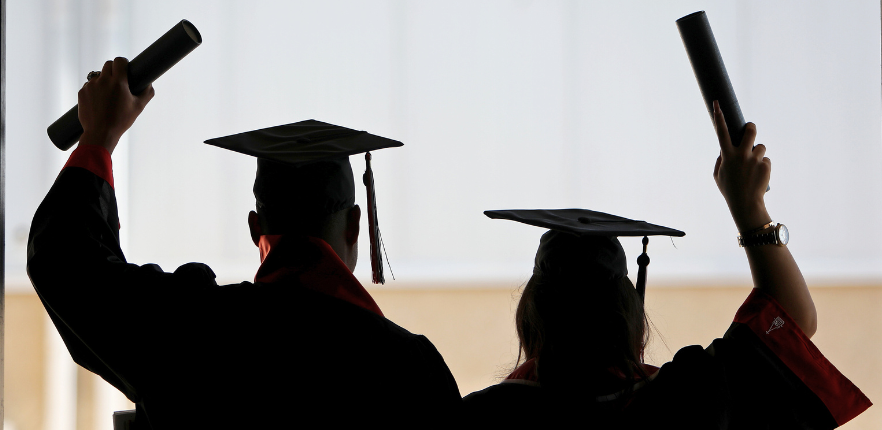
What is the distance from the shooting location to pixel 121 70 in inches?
41.2

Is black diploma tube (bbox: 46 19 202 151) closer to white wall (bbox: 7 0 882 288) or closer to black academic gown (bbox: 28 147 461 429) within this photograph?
black academic gown (bbox: 28 147 461 429)

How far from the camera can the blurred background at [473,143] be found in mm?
3016

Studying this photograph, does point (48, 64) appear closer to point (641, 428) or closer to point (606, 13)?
point (606, 13)

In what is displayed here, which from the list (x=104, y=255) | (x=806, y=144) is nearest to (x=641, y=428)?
(x=104, y=255)

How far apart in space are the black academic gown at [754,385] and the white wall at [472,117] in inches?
82.4

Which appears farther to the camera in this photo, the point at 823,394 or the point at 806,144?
the point at 806,144

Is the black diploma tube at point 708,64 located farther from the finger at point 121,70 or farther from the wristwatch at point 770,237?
the finger at point 121,70

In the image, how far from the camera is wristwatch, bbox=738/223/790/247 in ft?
3.02

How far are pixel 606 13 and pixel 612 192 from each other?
937mm

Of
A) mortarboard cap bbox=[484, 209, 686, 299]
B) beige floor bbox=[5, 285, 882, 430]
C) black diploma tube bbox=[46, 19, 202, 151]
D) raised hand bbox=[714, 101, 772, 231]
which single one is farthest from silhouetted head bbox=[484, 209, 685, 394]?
beige floor bbox=[5, 285, 882, 430]

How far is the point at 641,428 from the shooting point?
101 centimetres

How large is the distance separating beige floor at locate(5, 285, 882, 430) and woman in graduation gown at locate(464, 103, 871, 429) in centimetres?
174

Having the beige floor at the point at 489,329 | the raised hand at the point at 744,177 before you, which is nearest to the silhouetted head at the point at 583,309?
the raised hand at the point at 744,177

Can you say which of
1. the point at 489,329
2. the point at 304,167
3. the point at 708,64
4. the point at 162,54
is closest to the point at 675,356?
the point at 708,64
